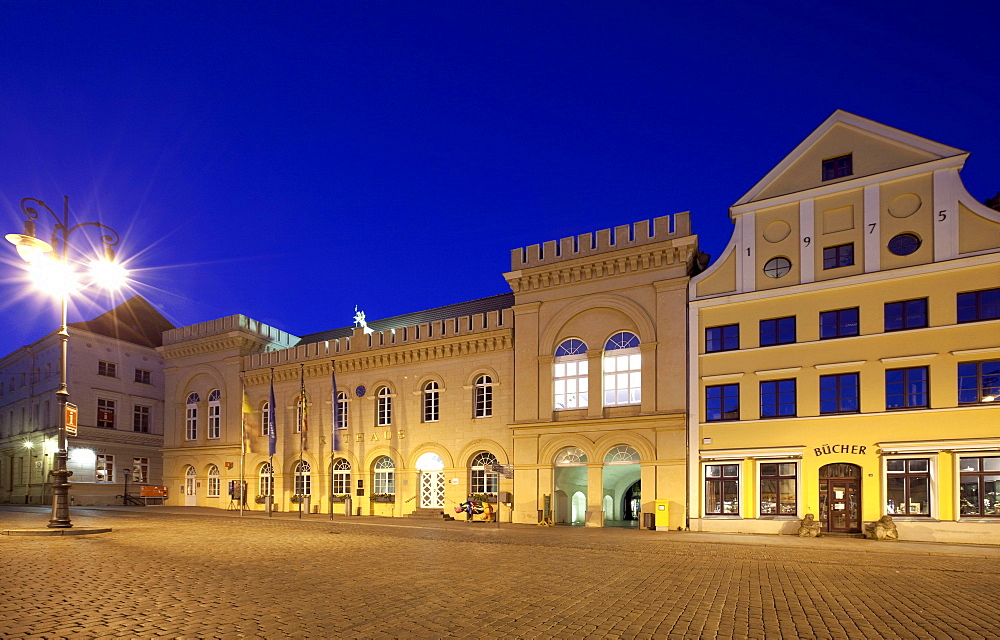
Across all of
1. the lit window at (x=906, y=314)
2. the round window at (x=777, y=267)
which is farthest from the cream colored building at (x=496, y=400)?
the lit window at (x=906, y=314)

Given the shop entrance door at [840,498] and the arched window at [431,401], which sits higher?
the arched window at [431,401]

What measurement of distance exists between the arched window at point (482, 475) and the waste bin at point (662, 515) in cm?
889

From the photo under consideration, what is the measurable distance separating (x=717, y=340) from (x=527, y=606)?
19275 mm

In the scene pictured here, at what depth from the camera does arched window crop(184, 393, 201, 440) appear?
45.2 m

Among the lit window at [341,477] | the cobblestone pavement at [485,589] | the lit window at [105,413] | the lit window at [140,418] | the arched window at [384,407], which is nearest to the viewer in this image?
the cobblestone pavement at [485,589]

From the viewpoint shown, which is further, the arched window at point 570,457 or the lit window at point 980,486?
the arched window at point 570,457

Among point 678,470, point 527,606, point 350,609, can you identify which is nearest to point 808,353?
point 678,470

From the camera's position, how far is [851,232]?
2489 cm

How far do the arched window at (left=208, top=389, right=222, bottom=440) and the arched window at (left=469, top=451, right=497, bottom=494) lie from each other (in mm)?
19753

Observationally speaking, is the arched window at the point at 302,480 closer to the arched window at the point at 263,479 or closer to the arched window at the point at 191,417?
the arched window at the point at 263,479

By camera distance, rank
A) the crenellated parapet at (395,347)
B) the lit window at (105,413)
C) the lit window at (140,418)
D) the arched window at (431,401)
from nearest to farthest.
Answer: the crenellated parapet at (395,347), the arched window at (431,401), the lit window at (105,413), the lit window at (140,418)

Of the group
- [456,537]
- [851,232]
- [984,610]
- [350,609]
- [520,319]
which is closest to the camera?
[350,609]

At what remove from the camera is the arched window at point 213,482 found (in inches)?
1725

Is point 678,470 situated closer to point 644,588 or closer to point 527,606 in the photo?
point 644,588
